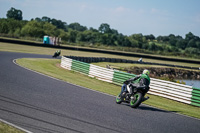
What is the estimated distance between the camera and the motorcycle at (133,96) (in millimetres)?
11188

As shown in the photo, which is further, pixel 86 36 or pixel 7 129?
pixel 86 36

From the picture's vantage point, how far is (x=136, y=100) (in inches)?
453

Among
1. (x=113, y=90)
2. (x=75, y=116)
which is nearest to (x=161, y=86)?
(x=113, y=90)

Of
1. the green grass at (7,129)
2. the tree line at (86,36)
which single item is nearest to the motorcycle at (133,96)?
the green grass at (7,129)

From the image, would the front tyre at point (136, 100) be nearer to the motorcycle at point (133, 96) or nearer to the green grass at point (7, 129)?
the motorcycle at point (133, 96)

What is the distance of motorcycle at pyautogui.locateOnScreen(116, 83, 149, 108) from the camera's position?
11.2m

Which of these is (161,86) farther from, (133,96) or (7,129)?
(7,129)

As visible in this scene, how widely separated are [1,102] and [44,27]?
11039cm

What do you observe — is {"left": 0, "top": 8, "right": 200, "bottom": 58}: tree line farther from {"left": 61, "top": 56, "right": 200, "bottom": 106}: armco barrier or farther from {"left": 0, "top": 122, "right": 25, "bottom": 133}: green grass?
{"left": 0, "top": 122, "right": 25, "bottom": 133}: green grass

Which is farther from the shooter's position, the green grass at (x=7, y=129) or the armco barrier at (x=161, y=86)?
the armco barrier at (x=161, y=86)

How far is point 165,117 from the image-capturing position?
1093 centimetres

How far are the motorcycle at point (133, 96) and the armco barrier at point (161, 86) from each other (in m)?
5.74

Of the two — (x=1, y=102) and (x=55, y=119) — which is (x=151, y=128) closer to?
(x=55, y=119)

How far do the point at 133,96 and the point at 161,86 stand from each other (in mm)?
6806
